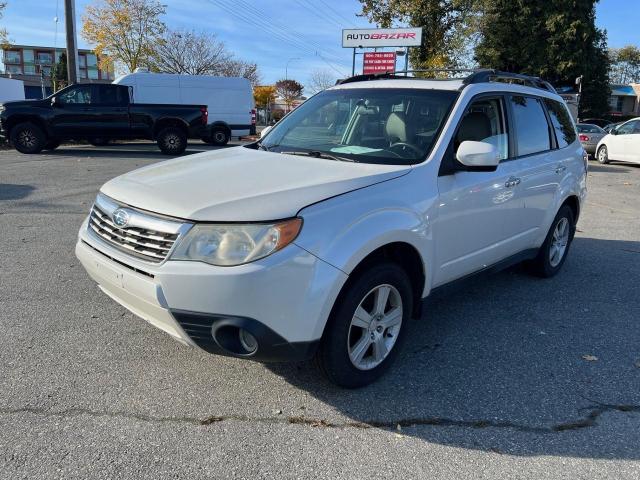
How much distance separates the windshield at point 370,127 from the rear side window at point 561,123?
1.86 metres

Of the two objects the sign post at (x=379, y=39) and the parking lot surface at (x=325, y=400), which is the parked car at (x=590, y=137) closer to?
the sign post at (x=379, y=39)

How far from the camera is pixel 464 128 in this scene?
145 inches

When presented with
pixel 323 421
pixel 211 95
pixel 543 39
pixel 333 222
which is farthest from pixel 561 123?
pixel 543 39

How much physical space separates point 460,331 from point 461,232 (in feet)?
2.74

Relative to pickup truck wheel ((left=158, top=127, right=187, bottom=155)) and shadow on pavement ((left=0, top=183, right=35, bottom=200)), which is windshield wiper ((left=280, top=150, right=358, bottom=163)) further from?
pickup truck wheel ((left=158, top=127, right=187, bottom=155))

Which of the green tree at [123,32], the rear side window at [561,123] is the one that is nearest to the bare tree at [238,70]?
the green tree at [123,32]

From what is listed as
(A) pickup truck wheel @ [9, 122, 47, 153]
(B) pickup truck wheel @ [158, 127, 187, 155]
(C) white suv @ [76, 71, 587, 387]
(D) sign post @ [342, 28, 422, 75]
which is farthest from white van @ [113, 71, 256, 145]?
(C) white suv @ [76, 71, 587, 387]

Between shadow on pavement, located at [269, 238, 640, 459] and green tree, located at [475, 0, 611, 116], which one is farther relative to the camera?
green tree, located at [475, 0, 611, 116]

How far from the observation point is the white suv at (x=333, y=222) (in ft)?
8.25

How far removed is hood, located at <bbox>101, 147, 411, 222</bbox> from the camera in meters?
2.58

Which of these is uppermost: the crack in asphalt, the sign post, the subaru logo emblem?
the sign post

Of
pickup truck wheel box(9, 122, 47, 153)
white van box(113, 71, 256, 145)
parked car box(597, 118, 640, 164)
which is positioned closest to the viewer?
pickup truck wheel box(9, 122, 47, 153)

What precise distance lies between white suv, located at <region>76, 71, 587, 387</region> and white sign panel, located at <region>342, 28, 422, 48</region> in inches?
772

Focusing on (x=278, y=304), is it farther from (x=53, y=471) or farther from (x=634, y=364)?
(x=634, y=364)
